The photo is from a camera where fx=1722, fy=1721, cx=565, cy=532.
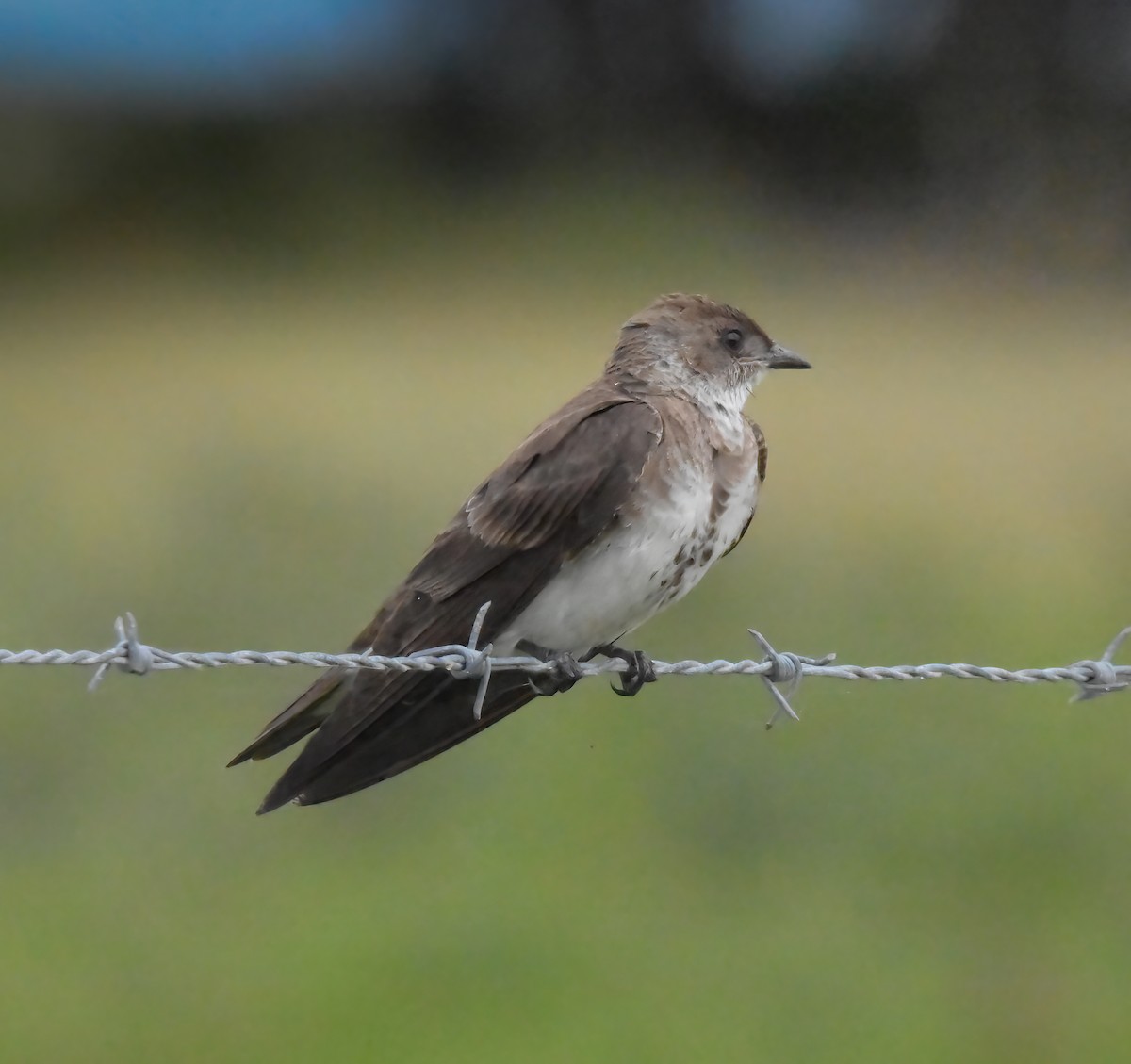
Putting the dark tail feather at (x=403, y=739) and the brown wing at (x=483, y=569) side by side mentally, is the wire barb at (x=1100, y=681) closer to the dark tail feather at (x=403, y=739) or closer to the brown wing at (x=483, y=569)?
the brown wing at (x=483, y=569)

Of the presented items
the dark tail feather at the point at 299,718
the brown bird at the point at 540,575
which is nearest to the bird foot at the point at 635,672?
the brown bird at the point at 540,575

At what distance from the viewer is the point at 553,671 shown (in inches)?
156

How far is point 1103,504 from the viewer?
1095 centimetres

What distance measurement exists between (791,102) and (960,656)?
47.9 ft

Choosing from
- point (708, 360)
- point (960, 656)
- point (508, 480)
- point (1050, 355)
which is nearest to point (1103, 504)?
point (960, 656)

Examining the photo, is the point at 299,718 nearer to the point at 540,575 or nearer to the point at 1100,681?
the point at 540,575

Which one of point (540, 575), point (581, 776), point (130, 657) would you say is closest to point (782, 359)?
point (540, 575)

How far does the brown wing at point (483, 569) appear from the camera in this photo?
3.87 m

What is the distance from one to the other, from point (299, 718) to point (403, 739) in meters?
0.26

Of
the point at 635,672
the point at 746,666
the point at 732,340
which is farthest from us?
the point at 732,340

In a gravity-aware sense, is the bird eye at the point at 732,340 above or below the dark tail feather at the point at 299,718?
above

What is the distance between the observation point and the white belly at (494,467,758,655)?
398cm

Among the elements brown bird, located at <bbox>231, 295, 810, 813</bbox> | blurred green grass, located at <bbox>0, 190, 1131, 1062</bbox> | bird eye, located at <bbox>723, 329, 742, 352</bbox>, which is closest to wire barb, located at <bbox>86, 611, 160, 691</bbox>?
brown bird, located at <bbox>231, 295, 810, 813</bbox>

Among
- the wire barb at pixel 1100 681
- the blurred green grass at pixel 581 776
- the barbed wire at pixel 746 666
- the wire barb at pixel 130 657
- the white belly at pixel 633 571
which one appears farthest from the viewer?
the blurred green grass at pixel 581 776
